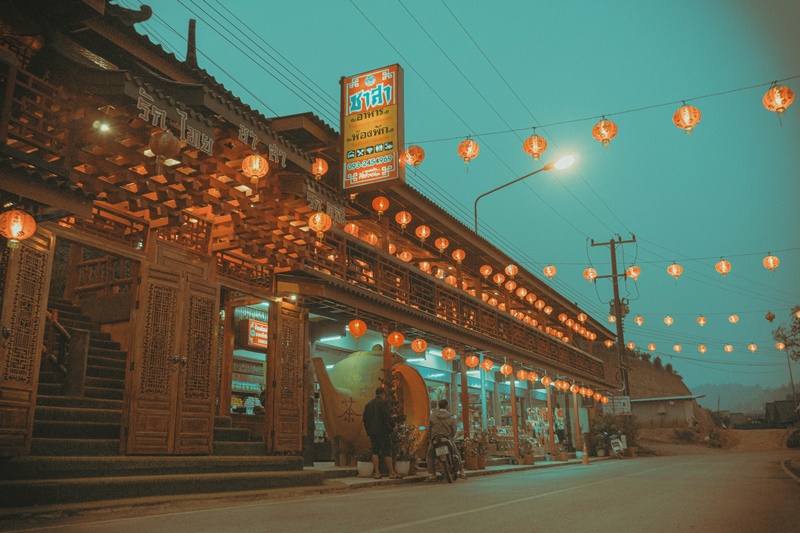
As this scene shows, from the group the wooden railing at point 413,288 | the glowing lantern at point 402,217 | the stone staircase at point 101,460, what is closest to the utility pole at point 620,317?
the wooden railing at point 413,288

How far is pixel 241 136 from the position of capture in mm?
10477

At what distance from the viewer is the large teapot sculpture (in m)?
16.1

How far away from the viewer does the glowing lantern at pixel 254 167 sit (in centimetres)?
1081

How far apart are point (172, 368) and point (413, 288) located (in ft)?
33.2

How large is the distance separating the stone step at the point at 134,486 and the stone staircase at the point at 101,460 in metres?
0.01

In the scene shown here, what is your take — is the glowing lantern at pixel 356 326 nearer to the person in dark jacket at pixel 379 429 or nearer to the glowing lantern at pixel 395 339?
the glowing lantern at pixel 395 339

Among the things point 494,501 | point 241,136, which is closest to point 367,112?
point 241,136

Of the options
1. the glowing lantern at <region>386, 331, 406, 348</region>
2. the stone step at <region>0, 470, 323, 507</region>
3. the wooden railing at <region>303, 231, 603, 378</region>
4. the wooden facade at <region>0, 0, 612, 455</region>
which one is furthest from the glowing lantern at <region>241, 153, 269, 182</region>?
the glowing lantern at <region>386, 331, 406, 348</region>

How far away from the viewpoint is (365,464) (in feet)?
47.2

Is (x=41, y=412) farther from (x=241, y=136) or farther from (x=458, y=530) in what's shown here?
(x=458, y=530)

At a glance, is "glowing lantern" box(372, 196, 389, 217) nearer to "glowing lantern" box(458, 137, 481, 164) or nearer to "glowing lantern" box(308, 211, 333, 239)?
"glowing lantern" box(458, 137, 481, 164)

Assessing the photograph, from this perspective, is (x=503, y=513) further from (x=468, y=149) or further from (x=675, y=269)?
(x=675, y=269)

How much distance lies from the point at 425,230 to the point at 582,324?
22.0 meters

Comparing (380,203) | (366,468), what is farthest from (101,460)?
(380,203)
